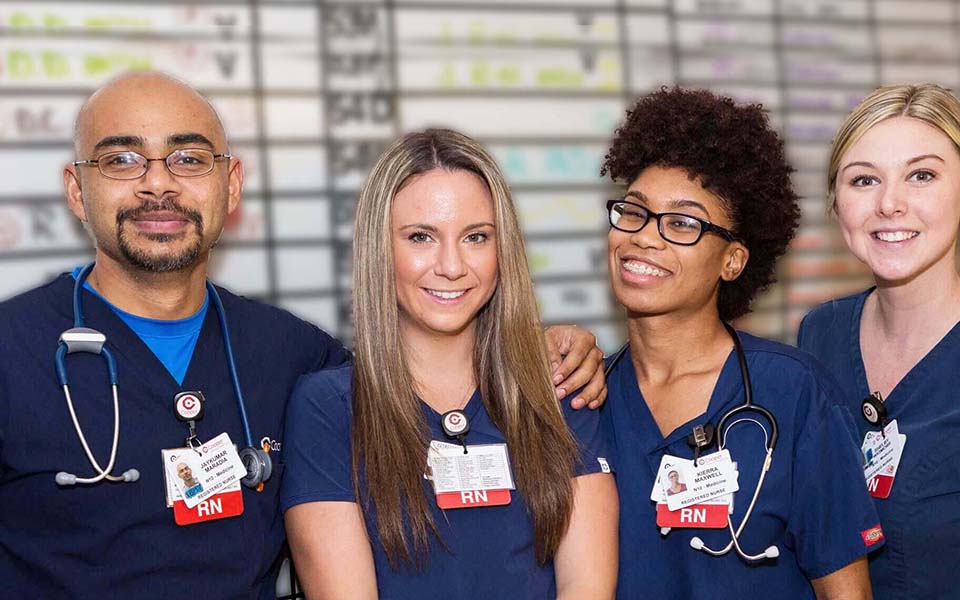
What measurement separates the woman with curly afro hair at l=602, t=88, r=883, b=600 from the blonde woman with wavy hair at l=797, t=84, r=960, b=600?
0.14 metres

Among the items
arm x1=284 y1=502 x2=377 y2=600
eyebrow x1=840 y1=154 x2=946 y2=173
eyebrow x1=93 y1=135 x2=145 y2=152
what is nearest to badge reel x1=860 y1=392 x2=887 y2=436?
eyebrow x1=840 y1=154 x2=946 y2=173

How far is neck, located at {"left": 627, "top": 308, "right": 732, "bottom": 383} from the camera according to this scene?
187 cm

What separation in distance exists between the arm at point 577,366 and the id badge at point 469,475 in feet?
0.65

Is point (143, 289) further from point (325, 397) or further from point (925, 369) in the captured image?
point (925, 369)

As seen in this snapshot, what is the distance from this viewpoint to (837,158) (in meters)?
1.99

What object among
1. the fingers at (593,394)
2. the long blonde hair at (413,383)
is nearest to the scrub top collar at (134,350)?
the long blonde hair at (413,383)

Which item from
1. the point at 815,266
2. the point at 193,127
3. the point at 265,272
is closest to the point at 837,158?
the point at 193,127

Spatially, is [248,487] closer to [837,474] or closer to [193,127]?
[193,127]

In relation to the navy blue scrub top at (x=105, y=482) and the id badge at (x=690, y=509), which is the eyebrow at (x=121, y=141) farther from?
the id badge at (x=690, y=509)

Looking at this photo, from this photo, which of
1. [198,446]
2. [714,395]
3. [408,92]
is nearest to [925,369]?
[714,395]

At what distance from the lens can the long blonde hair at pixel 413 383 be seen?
1.61 m

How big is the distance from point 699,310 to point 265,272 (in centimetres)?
275

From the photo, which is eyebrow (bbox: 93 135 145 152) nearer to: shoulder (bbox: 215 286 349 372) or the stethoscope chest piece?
shoulder (bbox: 215 286 349 372)

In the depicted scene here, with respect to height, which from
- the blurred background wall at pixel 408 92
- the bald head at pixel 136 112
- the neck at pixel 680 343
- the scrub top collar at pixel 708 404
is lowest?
the scrub top collar at pixel 708 404
